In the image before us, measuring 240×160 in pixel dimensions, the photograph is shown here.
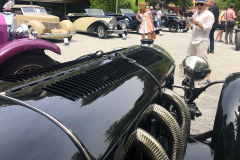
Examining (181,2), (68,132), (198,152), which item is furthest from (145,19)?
(181,2)

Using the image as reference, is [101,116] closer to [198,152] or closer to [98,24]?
[198,152]

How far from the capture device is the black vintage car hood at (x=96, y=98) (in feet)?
3.09

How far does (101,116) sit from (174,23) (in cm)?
1626

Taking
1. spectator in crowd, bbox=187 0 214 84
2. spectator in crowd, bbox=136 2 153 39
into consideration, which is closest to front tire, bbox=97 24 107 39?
spectator in crowd, bbox=136 2 153 39

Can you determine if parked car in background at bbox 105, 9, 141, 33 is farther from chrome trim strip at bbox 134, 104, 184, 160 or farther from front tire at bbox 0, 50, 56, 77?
chrome trim strip at bbox 134, 104, 184, 160

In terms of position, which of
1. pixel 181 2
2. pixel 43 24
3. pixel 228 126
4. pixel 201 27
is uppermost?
pixel 181 2

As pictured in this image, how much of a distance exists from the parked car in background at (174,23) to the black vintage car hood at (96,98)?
1514 cm

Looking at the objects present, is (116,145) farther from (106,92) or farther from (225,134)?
(225,134)

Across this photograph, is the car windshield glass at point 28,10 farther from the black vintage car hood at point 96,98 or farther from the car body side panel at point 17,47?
the black vintage car hood at point 96,98

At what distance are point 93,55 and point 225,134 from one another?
1.35m

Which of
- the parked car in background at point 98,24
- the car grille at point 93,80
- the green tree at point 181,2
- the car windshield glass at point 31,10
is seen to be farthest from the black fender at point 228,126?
the green tree at point 181,2

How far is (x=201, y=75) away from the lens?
2646 mm

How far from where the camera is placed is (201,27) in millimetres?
4277

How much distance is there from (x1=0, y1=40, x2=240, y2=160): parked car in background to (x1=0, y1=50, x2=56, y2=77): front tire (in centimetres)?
119
